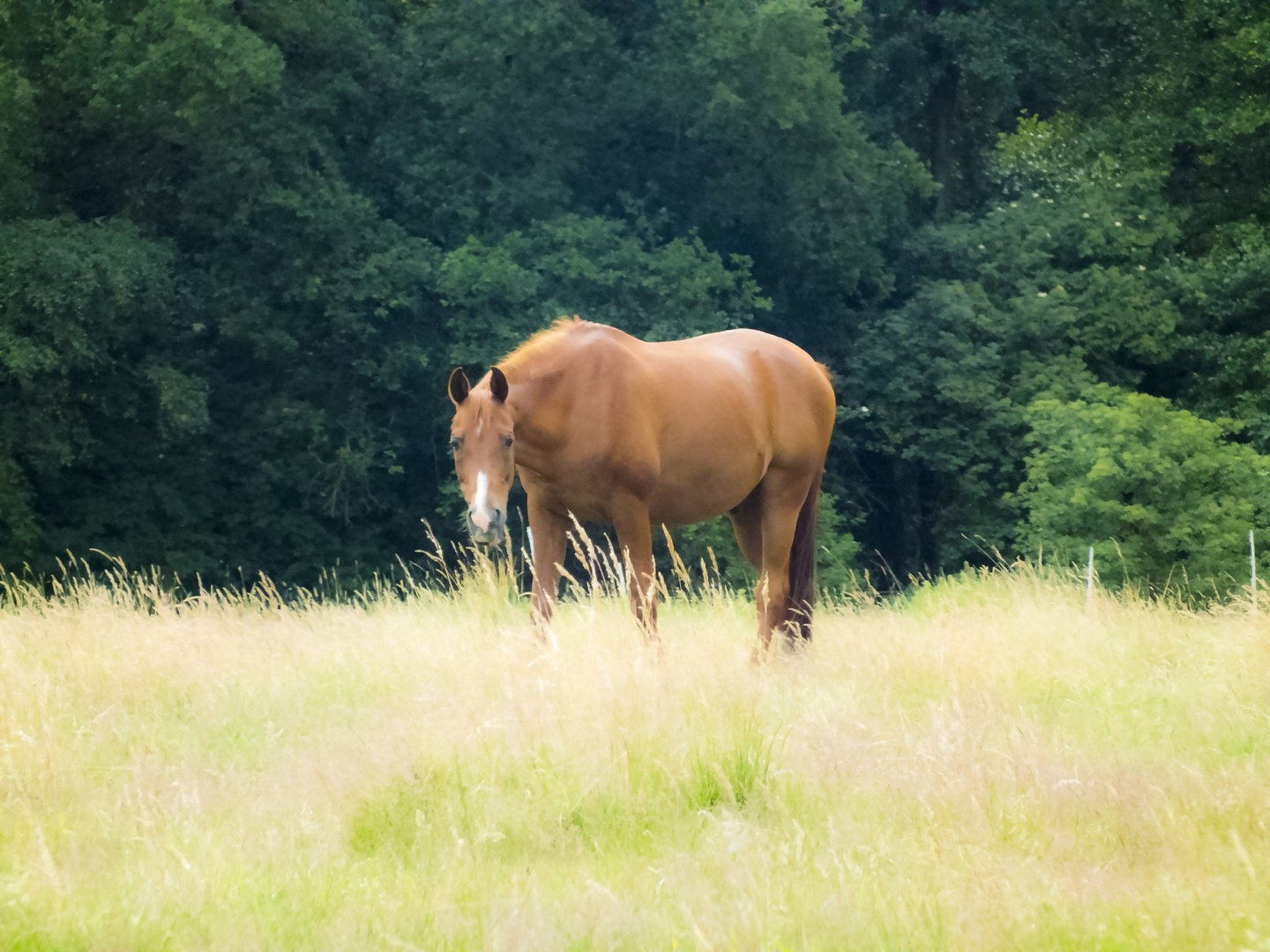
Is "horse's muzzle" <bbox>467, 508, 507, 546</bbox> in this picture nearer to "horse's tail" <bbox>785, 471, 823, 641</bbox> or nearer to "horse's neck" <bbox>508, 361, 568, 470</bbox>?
"horse's neck" <bbox>508, 361, 568, 470</bbox>

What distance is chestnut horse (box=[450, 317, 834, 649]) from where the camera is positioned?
21.5 ft

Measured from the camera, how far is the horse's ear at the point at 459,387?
6.49m

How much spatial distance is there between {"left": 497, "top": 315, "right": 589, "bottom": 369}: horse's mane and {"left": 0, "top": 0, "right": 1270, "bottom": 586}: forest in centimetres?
1003

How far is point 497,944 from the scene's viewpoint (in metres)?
3.28

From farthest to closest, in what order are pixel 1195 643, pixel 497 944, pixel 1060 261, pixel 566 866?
pixel 1060 261 → pixel 1195 643 → pixel 566 866 → pixel 497 944

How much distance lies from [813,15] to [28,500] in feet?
41.2

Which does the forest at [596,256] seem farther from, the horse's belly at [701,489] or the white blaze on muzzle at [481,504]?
the white blaze on muzzle at [481,504]

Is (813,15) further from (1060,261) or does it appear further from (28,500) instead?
(28,500)

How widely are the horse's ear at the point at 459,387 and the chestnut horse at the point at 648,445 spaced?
0.04 feet

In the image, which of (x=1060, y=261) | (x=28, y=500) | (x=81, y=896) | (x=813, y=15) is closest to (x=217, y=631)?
(x=81, y=896)

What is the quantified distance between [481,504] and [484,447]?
12.6 inches

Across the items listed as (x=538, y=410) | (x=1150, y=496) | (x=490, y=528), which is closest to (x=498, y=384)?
(x=538, y=410)

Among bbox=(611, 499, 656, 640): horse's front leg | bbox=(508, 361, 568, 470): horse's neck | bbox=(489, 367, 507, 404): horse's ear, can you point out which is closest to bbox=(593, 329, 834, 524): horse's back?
bbox=(611, 499, 656, 640): horse's front leg

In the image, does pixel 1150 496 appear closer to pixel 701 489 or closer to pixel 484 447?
pixel 701 489
